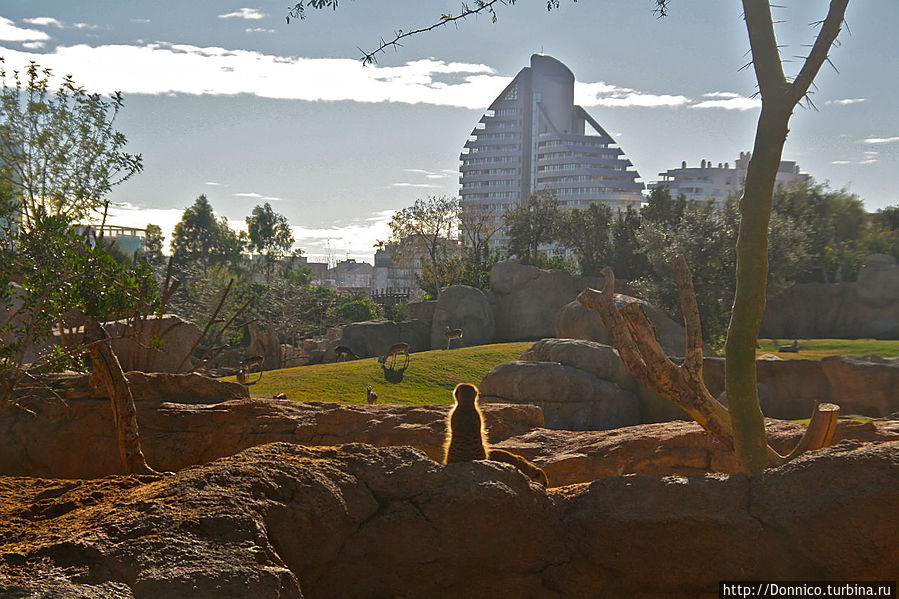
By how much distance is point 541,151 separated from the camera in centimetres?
13838

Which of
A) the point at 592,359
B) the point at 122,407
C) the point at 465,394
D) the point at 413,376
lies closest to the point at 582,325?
the point at 413,376

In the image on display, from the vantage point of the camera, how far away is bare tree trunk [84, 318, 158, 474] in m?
6.72

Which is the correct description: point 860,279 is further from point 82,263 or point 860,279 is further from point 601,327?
point 82,263

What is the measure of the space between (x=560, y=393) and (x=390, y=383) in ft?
23.6

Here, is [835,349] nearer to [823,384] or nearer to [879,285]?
[879,285]

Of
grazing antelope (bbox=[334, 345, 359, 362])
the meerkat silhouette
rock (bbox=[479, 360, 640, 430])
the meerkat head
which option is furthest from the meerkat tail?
grazing antelope (bbox=[334, 345, 359, 362])

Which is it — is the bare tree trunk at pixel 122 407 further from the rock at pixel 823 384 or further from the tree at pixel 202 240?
the tree at pixel 202 240

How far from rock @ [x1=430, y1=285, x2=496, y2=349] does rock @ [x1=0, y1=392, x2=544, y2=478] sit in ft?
85.5

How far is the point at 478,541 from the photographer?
4.37 m

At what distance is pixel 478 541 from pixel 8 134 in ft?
69.7

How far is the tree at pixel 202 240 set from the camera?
Result: 217 ft

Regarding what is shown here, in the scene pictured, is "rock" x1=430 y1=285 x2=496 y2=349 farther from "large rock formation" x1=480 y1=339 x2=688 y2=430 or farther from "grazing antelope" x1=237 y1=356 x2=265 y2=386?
"large rock formation" x1=480 y1=339 x2=688 y2=430

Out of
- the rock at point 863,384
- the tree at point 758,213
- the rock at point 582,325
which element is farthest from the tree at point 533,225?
→ the tree at point 758,213

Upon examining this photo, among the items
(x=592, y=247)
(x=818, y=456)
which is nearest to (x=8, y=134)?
(x=818, y=456)
